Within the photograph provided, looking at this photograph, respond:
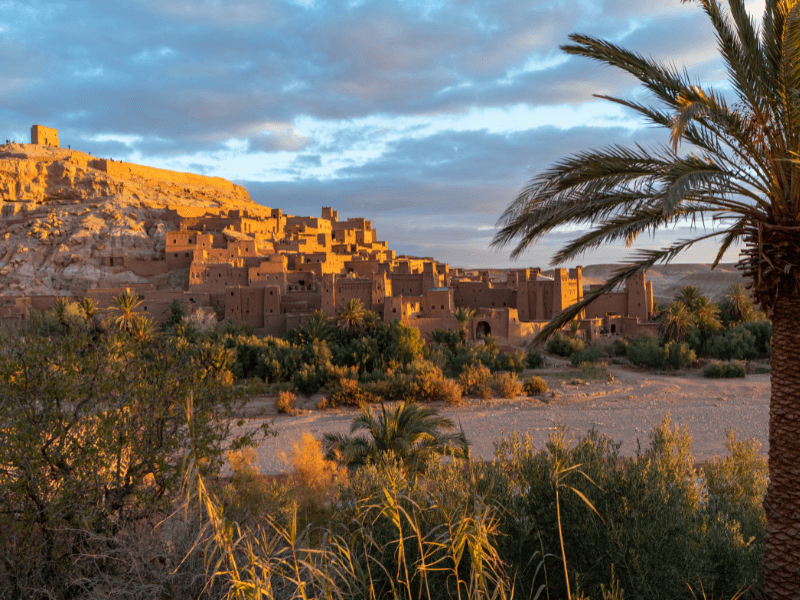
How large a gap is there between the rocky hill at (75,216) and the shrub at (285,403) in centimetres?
2353

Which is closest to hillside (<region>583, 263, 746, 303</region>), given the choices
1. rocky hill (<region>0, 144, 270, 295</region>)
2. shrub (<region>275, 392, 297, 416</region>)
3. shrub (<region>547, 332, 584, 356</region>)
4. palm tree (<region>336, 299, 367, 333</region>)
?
shrub (<region>547, 332, 584, 356</region>)

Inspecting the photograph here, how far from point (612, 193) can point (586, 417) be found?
13918 millimetres

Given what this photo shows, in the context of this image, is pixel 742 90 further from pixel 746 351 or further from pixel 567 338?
pixel 746 351

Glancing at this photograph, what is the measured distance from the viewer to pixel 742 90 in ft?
14.9

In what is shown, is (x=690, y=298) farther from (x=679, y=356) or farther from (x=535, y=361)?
(x=535, y=361)

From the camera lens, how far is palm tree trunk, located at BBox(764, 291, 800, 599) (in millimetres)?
4176

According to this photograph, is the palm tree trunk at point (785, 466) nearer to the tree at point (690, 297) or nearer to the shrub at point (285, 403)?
the shrub at point (285, 403)

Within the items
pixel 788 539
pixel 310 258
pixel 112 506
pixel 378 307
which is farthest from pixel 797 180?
pixel 310 258

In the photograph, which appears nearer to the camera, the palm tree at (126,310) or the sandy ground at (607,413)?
the sandy ground at (607,413)

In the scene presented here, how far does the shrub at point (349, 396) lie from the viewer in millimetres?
20062

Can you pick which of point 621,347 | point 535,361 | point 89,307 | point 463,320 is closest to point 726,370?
point 621,347

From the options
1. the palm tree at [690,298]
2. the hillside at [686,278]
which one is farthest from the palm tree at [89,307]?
the hillside at [686,278]

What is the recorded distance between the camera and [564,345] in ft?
96.6

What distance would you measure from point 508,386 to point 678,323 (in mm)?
12940
